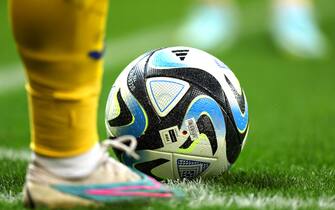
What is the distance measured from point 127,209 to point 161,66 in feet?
2.64

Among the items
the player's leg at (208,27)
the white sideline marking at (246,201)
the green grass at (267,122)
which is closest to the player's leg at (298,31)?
the green grass at (267,122)

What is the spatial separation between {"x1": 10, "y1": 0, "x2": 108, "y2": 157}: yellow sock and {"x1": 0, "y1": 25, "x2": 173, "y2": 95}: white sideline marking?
4961 millimetres

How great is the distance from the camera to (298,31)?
29.5 feet

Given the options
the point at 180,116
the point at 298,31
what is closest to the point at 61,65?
the point at 180,116

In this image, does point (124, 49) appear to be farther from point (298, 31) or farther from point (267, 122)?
point (267, 122)

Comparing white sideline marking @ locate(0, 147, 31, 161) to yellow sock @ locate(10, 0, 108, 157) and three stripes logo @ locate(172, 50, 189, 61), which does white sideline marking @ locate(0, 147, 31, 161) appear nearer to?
three stripes logo @ locate(172, 50, 189, 61)

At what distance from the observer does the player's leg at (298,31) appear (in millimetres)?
→ 8953

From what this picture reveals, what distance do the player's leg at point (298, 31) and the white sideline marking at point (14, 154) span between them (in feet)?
16.3

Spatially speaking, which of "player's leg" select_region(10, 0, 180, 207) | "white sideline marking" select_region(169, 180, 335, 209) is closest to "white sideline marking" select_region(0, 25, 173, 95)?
"white sideline marking" select_region(169, 180, 335, 209)

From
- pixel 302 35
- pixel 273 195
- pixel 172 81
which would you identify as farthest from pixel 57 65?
pixel 302 35

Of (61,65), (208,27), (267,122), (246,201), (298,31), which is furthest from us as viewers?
(208,27)

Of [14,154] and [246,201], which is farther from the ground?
→ [246,201]

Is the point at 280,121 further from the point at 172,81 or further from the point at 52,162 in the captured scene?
the point at 52,162

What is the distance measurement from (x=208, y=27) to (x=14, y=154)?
5217 millimetres
